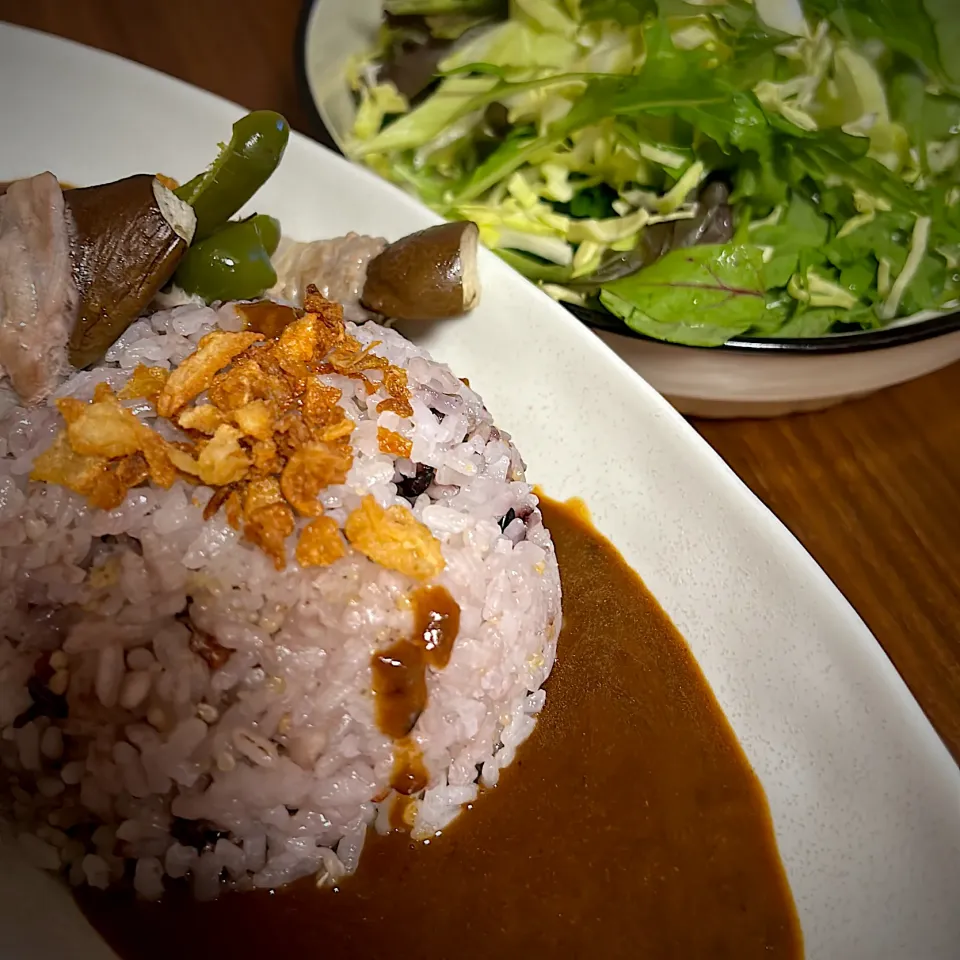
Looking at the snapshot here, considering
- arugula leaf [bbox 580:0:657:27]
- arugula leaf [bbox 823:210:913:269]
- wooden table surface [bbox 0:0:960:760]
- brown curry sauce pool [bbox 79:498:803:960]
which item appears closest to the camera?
brown curry sauce pool [bbox 79:498:803:960]

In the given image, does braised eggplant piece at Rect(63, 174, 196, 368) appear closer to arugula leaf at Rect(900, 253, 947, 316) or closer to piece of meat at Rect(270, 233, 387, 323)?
piece of meat at Rect(270, 233, 387, 323)

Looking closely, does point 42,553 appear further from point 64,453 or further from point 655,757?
point 655,757

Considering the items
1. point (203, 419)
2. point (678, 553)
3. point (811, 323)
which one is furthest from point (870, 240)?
point (203, 419)

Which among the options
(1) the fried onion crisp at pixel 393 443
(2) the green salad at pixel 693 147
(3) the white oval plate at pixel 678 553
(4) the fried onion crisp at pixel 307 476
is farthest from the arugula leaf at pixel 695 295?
(4) the fried onion crisp at pixel 307 476

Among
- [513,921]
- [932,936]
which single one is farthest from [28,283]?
[932,936]

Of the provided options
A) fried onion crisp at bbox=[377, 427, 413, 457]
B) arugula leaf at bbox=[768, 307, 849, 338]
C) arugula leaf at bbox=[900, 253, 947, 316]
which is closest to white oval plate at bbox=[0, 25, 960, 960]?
fried onion crisp at bbox=[377, 427, 413, 457]
